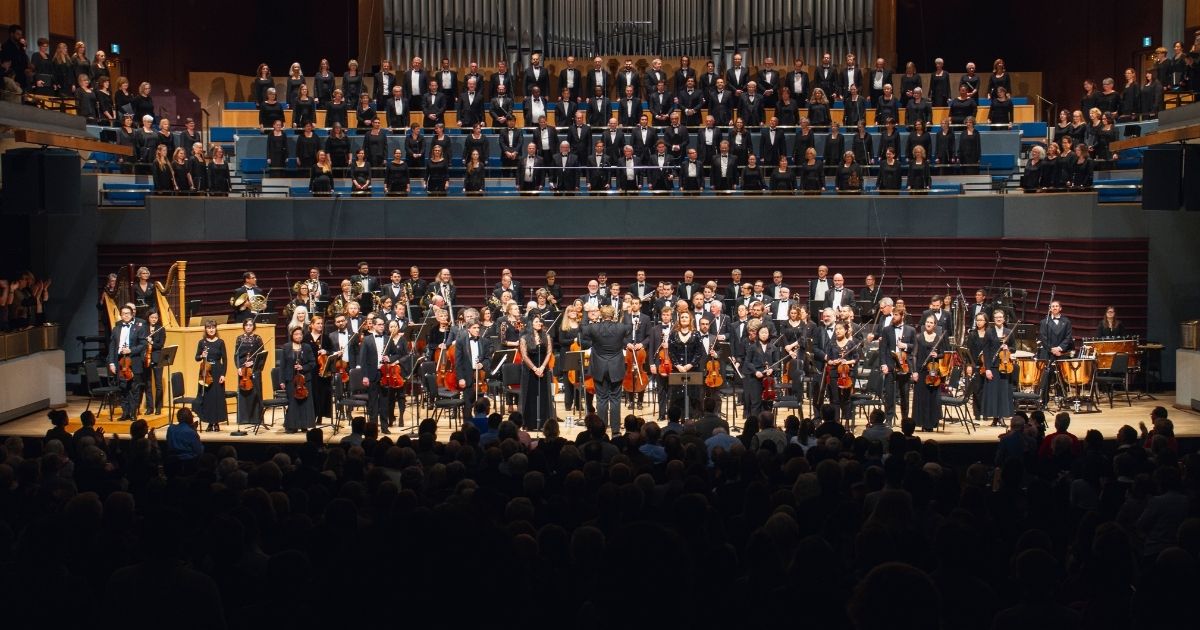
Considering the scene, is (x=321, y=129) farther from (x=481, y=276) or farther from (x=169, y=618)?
(x=169, y=618)

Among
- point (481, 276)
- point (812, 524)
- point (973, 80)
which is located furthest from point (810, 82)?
point (812, 524)

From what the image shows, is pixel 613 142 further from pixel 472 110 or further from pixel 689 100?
pixel 472 110

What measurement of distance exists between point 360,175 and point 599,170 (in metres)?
3.76

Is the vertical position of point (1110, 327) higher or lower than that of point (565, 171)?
lower

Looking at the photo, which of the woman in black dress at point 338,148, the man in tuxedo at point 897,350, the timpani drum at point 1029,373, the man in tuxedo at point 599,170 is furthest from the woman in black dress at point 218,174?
the timpani drum at point 1029,373

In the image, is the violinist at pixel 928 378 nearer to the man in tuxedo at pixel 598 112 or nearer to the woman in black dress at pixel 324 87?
the man in tuxedo at pixel 598 112

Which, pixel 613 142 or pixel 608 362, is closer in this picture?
pixel 608 362

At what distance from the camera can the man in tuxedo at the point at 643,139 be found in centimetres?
2009

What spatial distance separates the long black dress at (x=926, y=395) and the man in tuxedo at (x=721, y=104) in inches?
278

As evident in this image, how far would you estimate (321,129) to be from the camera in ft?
69.8

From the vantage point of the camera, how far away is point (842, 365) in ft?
48.1

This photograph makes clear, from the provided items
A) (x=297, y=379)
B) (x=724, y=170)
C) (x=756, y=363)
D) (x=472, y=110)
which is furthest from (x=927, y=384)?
(x=472, y=110)

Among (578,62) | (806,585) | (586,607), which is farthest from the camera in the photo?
(578,62)

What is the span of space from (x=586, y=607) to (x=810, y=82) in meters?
18.9
